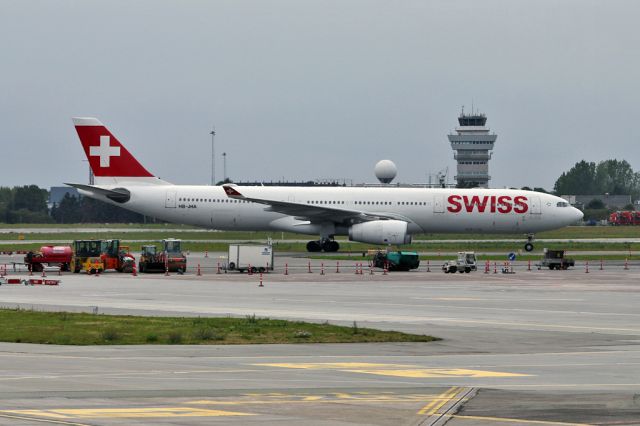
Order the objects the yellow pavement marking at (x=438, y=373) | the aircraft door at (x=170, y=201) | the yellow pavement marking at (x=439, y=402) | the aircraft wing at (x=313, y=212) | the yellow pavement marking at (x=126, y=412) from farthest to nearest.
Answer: the aircraft door at (x=170, y=201) < the aircraft wing at (x=313, y=212) < the yellow pavement marking at (x=438, y=373) < the yellow pavement marking at (x=439, y=402) < the yellow pavement marking at (x=126, y=412)

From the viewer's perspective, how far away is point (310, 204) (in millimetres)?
76875

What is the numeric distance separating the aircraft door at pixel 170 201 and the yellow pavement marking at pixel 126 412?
6161 cm

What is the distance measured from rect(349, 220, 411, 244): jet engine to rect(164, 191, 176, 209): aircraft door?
1374 cm

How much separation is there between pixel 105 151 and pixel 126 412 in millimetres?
63343

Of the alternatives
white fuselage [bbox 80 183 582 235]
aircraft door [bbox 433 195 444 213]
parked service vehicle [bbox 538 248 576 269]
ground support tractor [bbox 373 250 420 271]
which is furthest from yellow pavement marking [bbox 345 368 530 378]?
aircraft door [bbox 433 195 444 213]

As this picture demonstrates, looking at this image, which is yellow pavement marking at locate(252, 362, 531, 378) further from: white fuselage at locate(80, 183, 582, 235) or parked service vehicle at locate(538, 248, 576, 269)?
white fuselage at locate(80, 183, 582, 235)

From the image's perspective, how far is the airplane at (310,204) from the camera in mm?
76375

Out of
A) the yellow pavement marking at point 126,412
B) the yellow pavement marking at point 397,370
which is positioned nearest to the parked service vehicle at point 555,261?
the yellow pavement marking at point 397,370

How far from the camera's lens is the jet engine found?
71750mm

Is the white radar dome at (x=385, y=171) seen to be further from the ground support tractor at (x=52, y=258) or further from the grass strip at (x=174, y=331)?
the grass strip at (x=174, y=331)

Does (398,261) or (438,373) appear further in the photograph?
(398,261)

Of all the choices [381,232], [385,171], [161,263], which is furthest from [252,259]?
[385,171]

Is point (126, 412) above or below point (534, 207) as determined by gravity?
below

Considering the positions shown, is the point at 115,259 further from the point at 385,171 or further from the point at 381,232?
the point at 385,171
